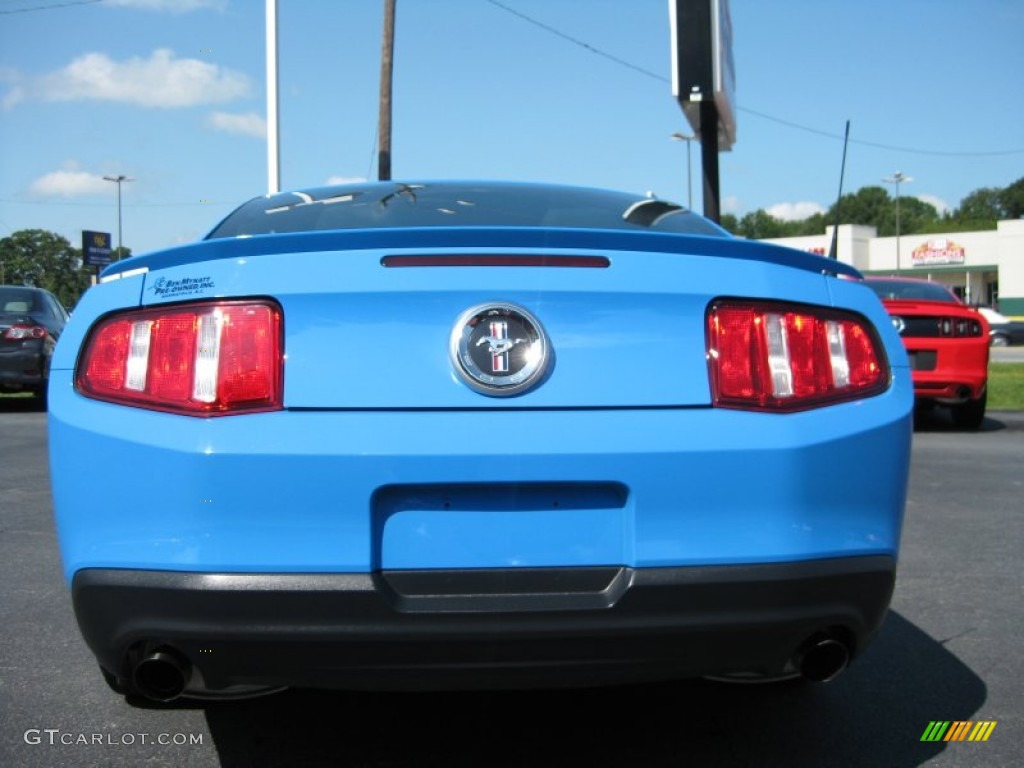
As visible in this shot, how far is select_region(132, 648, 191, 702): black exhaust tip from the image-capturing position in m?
2.15

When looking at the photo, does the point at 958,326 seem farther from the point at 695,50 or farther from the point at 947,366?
the point at 695,50

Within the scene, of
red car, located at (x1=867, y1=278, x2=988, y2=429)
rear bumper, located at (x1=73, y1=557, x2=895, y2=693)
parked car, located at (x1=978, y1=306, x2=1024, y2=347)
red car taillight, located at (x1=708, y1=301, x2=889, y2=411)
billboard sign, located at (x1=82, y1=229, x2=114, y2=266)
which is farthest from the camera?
billboard sign, located at (x1=82, y1=229, x2=114, y2=266)

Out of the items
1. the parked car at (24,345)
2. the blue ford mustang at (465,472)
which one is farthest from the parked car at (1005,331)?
the blue ford mustang at (465,472)

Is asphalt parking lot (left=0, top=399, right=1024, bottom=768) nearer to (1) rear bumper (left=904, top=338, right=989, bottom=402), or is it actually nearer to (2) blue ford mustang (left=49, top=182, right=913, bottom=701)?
(2) blue ford mustang (left=49, top=182, right=913, bottom=701)

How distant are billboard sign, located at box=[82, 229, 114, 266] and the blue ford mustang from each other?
49697 millimetres

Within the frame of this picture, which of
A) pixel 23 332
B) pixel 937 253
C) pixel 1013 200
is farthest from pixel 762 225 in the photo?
pixel 23 332

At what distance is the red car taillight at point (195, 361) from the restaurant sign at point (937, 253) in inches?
2555

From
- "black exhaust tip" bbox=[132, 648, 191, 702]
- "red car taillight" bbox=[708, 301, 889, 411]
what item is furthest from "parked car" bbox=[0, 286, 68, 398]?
"red car taillight" bbox=[708, 301, 889, 411]

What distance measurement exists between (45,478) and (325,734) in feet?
16.7

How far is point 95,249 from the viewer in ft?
165

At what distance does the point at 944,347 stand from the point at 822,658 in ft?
25.9

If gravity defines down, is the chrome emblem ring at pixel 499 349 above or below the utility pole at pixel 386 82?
below

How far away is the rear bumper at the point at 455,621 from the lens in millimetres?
2051

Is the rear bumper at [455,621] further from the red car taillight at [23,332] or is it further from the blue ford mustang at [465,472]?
the red car taillight at [23,332]
